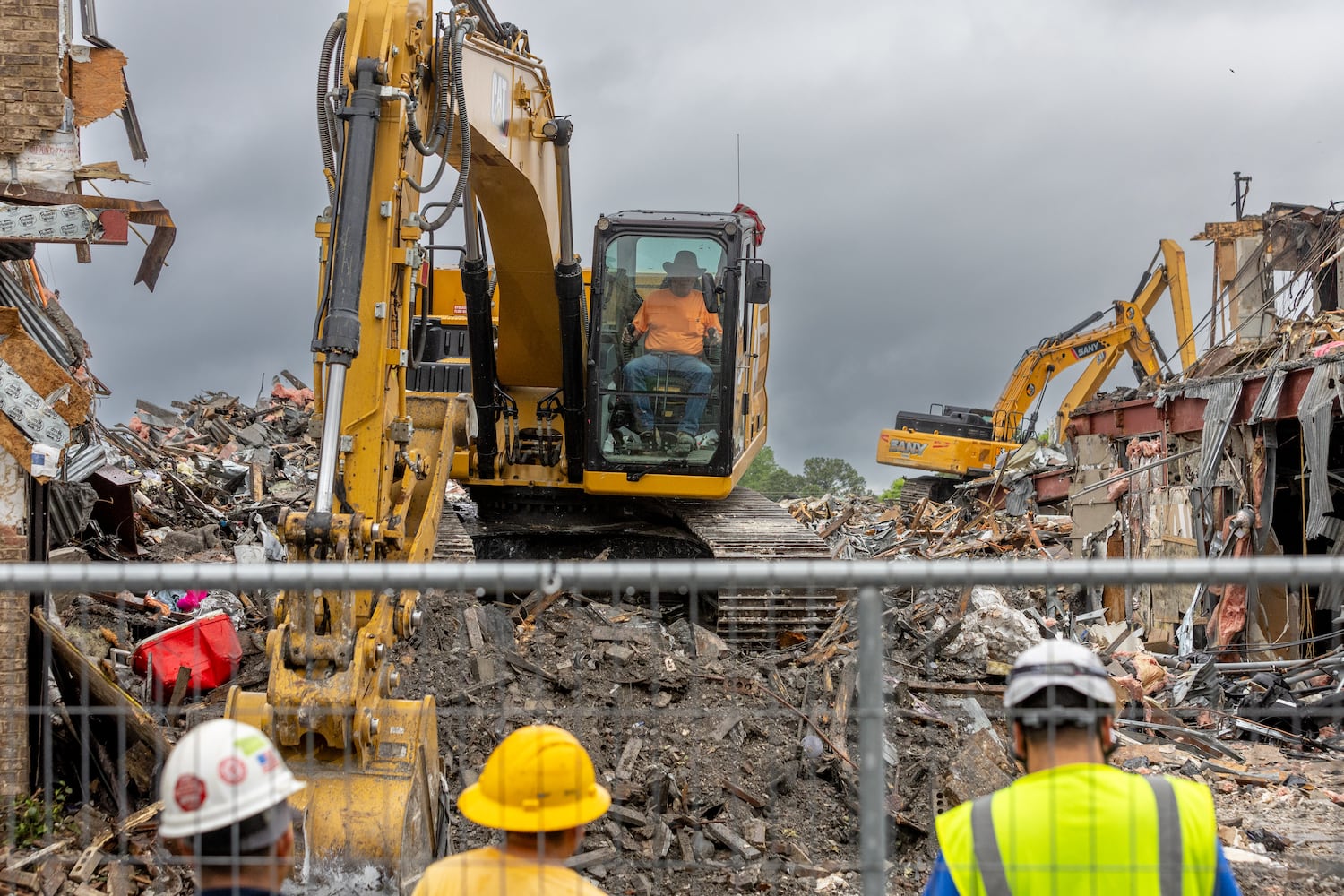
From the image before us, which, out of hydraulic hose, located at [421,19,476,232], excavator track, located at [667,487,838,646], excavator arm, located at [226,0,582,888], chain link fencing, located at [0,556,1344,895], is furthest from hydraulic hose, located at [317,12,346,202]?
excavator track, located at [667,487,838,646]

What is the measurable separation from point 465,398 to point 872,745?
17.9 ft

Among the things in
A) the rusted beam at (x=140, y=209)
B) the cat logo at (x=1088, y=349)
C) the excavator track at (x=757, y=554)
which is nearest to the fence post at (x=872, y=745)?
the rusted beam at (x=140, y=209)

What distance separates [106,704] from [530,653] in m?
2.67

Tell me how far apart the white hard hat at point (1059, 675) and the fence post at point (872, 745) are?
1.00 feet

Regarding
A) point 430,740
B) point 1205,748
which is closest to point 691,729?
point 430,740

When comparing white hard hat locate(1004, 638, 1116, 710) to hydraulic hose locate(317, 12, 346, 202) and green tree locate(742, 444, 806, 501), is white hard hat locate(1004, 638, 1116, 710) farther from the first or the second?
green tree locate(742, 444, 806, 501)

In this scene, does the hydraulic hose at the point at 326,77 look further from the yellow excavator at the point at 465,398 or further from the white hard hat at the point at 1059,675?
the white hard hat at the point at 1059,675

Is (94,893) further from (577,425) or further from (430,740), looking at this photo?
(577,425)

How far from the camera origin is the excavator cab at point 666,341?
9.98 metres

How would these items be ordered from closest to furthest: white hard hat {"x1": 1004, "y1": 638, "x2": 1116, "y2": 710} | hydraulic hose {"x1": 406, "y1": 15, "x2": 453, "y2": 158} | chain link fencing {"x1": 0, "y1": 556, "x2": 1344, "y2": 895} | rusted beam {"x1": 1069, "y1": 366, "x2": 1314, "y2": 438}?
white hard hat {"x1": 1004, "y1": 638, "x2": 1116, "y2": 710}
chain link fencing {"x1": 0, "y1": 556, "x2": 1344, "y2": 895}
hydraulic hose {"x1": 406, "y1": 15, "x2": 453, "y2": 158}
rusted beam {"x1": 1069, "y1": 366, "x2": 1314, "y2": 438}

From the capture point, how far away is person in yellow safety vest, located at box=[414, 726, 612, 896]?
2281mm

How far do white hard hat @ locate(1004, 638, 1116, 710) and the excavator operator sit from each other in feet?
25.6

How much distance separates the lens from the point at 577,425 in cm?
1059

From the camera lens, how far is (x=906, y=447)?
2883cm
